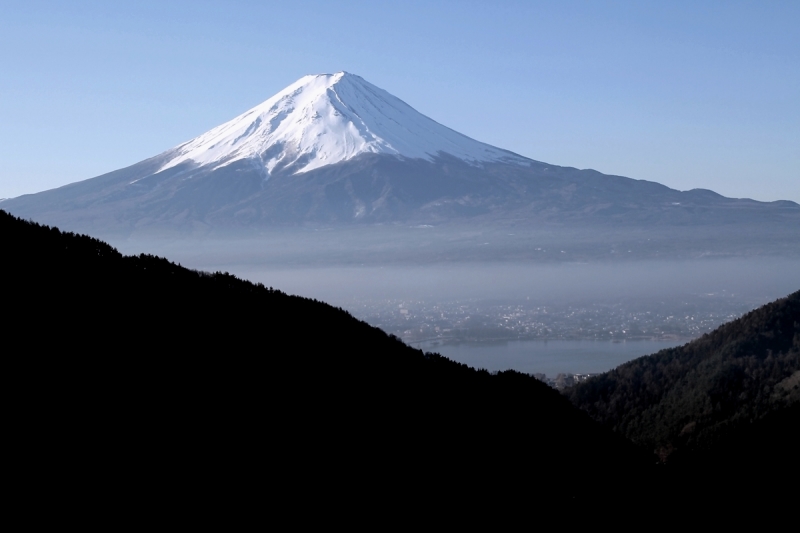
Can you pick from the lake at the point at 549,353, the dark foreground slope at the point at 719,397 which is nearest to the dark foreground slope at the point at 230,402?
the dark foreground slope at the point at 719,397

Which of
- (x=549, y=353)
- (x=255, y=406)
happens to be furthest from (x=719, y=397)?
(x=549, y=353)

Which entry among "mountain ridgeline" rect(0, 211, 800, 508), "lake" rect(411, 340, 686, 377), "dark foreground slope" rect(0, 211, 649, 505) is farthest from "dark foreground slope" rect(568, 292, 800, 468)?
"lake" rect(411, 340, 686, 377)

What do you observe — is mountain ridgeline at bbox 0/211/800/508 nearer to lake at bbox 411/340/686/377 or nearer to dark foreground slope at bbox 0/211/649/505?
dark foreground slope at bbox 0/211/649/505

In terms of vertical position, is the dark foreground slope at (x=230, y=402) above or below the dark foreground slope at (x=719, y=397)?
above

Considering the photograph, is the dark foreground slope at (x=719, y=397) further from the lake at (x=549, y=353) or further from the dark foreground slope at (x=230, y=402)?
the lake at (x=549, y=353)

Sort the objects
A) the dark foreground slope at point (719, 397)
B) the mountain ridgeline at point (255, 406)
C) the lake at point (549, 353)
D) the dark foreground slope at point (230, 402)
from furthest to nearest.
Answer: the lake at point (549, 353) → the dark foreground slope at point (719, 397) → the mountain ridgeline at point (255, 406) → the dark foreground slope at point (230, 402)

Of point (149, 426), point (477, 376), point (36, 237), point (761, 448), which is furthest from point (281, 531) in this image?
point (761, 448)

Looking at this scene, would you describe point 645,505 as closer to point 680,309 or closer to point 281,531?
point 281,531
